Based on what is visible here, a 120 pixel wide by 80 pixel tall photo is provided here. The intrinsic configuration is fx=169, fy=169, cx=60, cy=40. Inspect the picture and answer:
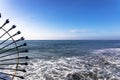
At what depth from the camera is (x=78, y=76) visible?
11750mm

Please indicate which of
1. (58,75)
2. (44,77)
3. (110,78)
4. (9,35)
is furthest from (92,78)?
(9,35)

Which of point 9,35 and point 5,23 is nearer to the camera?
point 5,23

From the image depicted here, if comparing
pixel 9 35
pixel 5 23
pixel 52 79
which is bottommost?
pixel 52 79

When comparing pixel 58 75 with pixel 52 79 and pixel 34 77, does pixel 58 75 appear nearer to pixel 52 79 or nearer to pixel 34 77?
pixel 52 79

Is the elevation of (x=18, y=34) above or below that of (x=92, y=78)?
above

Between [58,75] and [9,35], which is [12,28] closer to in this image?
[9,35]

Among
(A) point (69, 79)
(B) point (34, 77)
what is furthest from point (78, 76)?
(B) point (34, 77)

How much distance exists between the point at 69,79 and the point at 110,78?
2881mm

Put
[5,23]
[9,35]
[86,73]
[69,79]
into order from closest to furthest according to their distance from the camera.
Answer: [5,23] → [9,35] → [69,79] → [86,73]

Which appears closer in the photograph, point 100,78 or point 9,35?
point 9,35

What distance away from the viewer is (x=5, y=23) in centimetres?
164

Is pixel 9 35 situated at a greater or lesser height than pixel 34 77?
greater

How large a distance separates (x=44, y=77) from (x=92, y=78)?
3419 millimetres

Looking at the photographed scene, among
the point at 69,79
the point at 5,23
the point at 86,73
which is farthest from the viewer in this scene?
the point at 86,73
